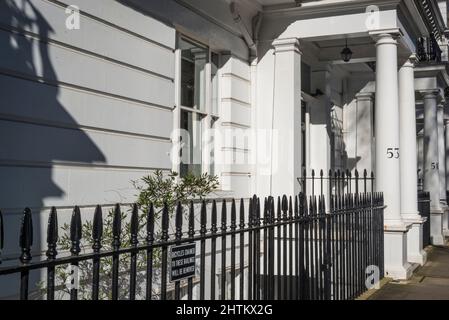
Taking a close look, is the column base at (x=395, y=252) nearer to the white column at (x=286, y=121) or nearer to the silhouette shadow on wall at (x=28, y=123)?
the white column at (x=286, y=121)

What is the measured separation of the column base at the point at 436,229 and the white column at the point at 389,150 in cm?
637

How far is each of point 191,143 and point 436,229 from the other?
9.92 m

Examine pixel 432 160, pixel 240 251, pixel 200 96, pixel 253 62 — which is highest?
pixel 253 62

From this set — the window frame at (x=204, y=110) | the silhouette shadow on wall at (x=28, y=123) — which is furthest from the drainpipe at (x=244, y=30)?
the silhouette shadow on wall at (x=28, y=123)

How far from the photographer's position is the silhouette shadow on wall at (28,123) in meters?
4.59

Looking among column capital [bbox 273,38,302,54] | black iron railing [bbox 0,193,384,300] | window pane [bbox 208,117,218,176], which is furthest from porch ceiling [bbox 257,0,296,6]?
black iron railing [bbox 0,193,384,300]

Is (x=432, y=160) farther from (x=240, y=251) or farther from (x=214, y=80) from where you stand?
(x=240, y=251)

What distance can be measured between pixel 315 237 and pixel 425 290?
3.66 m

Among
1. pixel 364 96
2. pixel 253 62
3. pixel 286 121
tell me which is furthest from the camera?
pixel 364 96

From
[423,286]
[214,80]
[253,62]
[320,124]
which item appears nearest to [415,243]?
[423,286]

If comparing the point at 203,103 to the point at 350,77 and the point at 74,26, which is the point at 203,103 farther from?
the point at 350,77

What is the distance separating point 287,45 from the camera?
9.20 metres

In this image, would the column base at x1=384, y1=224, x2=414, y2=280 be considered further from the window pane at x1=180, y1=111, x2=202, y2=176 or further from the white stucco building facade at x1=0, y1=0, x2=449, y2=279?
the window pane at x1=180, y1=111, x2=202, y2=176

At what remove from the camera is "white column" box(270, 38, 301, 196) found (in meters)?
9.09
